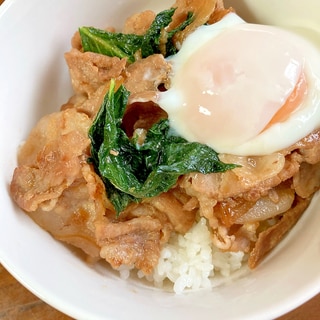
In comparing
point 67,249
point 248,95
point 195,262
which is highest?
point 248,95

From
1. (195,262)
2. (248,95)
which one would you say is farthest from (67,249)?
(248,95)

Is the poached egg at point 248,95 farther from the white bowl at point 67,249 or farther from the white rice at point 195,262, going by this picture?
the white rice at point 195,262

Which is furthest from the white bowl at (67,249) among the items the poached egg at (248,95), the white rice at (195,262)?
the poached egg at (248,95)

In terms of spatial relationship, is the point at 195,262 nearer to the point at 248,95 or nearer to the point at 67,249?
the point at 67,249

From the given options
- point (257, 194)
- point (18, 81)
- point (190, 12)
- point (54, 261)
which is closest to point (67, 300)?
point (54, 261)

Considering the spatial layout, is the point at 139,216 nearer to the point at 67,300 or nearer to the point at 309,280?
the point at 67,300
